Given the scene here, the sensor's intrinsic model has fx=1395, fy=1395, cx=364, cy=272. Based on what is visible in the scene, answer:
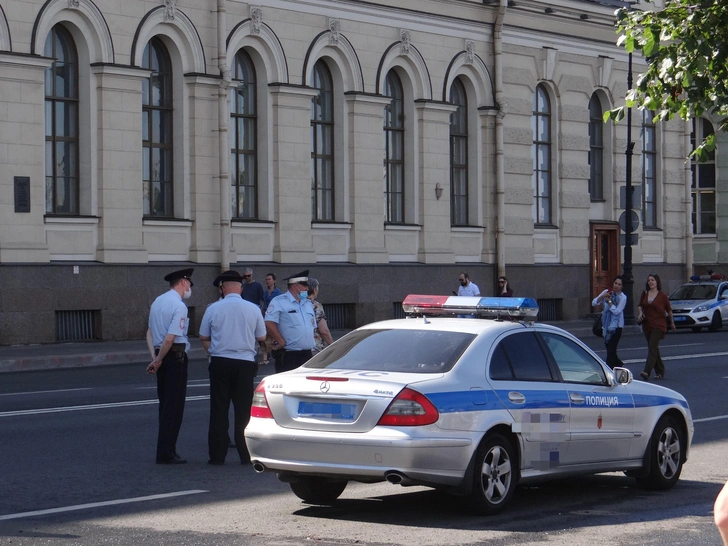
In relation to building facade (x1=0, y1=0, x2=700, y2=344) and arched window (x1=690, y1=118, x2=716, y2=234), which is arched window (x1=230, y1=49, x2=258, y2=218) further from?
arched window (x1=690, y1=118, x2=716, y2=234)

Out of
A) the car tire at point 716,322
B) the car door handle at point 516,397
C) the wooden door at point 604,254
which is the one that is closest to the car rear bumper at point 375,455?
the car door handle at point 516,397

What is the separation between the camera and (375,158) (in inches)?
1335

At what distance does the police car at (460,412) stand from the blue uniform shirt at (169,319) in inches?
92.0

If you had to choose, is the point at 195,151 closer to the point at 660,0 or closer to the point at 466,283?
the point at 466,283

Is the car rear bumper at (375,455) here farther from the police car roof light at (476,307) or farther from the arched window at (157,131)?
the arched window at (157,131)

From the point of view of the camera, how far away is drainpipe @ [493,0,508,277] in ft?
120

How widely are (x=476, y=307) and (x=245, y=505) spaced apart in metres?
2.27

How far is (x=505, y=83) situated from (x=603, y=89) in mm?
4759

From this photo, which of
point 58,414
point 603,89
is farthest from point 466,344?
point 603,89

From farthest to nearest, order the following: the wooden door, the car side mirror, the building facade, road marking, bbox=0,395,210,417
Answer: the wooden door < the building facade < road marking, bbox=0,395,210,417 < the car side mirror

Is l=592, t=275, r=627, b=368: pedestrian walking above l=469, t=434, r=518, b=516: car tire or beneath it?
above

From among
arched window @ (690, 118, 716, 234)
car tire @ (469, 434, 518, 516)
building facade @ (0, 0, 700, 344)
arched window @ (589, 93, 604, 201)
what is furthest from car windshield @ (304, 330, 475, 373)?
arched window @ (690, 118, 716, 234)

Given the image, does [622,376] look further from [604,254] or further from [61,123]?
[604,254]

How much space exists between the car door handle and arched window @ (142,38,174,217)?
2075 centimetres
